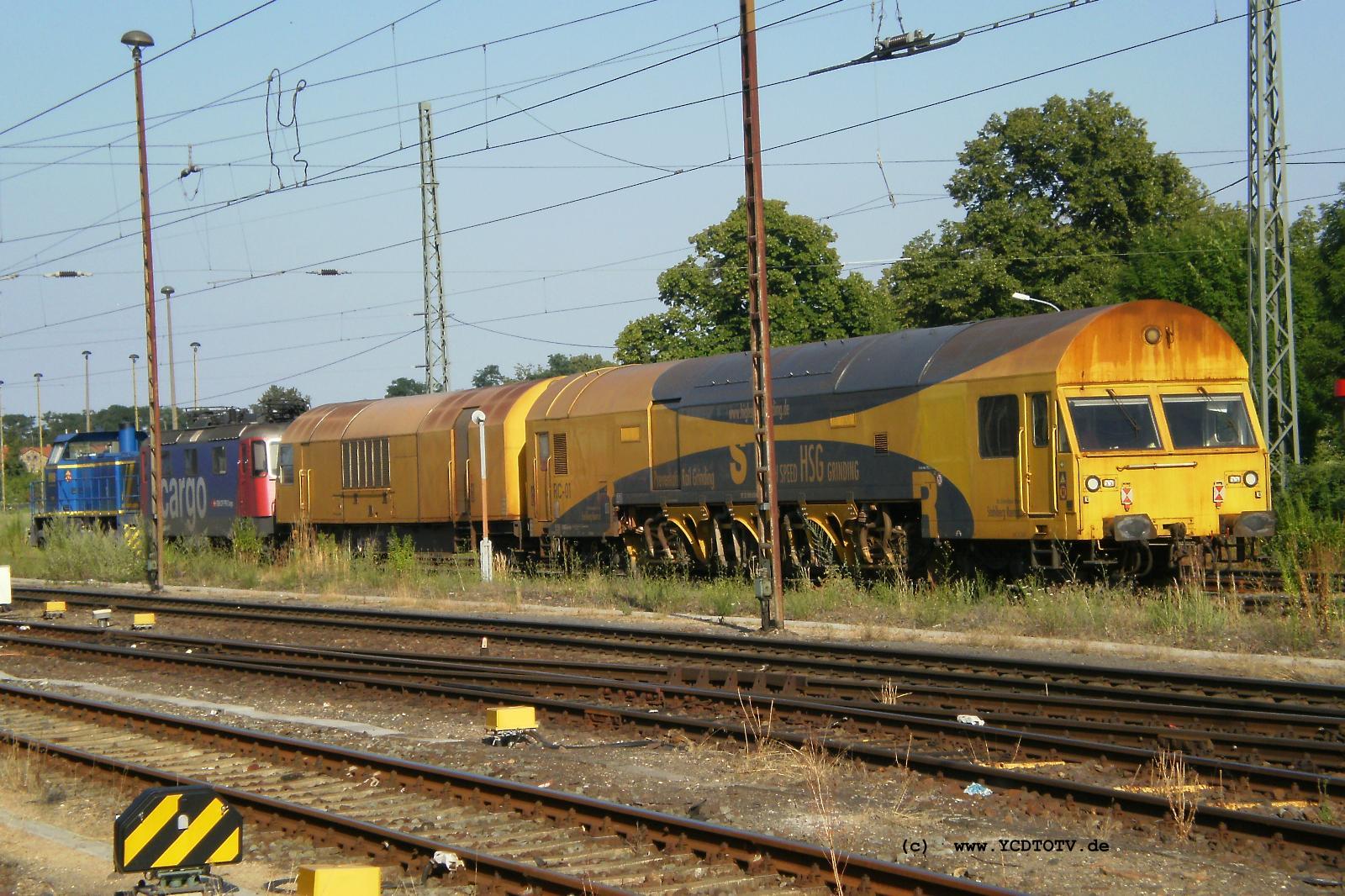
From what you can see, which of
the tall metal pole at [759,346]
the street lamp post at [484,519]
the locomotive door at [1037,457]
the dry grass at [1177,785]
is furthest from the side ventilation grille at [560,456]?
the dry grass at [1177,785]

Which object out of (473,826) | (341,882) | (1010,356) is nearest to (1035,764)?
(473,826)

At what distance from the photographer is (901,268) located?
5488cm

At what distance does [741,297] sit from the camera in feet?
178

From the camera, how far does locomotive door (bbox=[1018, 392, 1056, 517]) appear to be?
16.2 meters

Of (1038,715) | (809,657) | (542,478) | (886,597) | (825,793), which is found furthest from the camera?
(542,478)

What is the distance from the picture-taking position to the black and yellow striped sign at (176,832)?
6.41 meters

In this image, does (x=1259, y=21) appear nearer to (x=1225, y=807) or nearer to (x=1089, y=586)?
(x=1089, y=586)

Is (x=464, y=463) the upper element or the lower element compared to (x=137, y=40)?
lower

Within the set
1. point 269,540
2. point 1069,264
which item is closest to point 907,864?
point 269,540

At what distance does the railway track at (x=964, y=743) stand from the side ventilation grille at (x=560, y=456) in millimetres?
9620

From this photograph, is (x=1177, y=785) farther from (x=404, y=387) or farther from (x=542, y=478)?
(x=404, y=387)

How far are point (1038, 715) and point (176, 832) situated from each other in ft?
21.9

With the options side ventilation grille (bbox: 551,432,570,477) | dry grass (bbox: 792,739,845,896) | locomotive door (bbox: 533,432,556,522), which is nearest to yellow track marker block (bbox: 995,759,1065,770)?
dry grass (bbox: 792,739,845,896)

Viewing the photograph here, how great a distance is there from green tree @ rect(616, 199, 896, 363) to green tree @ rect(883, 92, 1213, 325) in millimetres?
2791
